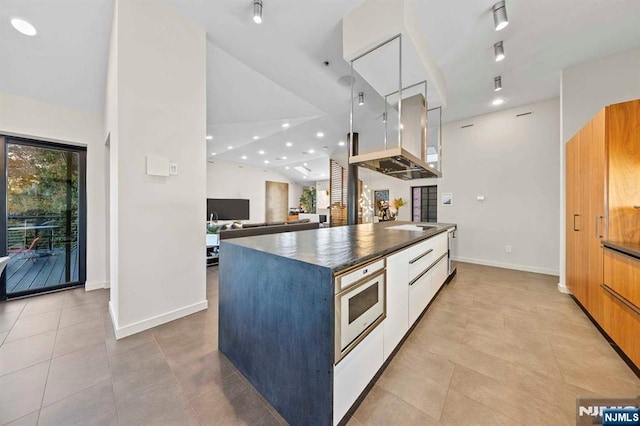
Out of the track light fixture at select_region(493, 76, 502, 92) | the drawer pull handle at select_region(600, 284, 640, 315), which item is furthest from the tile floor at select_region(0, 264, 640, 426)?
the track light fixture at select_region(493, 76, 502, 92)

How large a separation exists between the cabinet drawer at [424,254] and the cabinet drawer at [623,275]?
4.34 feet

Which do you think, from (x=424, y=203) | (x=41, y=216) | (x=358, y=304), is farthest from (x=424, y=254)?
(x=424, y=203)

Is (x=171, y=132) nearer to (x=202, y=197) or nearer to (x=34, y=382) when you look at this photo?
(x=202, y=197)

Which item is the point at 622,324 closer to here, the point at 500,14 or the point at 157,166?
the point at 500,14

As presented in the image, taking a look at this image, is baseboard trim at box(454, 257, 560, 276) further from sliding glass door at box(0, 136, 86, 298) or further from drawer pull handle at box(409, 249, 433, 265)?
sliding glass door at box(0, 136, 86, 298)

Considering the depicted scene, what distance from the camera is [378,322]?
1.42 m

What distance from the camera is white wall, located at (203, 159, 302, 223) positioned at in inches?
360

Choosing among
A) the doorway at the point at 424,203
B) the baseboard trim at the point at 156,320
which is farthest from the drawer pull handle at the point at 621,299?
the doorway at the point at 424,203

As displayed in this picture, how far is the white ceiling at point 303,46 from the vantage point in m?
2.14

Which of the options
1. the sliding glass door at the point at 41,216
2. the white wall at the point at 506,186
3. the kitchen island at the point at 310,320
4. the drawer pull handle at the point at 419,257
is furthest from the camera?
the white wall at the point at 506,186

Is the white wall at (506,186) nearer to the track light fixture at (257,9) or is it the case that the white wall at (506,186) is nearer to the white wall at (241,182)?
the track light fixture at (257,9)

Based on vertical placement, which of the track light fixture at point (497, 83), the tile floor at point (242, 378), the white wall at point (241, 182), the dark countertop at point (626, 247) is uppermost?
the track light fixture at point (497, 83)

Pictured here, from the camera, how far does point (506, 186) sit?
173 inches

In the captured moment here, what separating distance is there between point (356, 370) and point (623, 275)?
219cm
